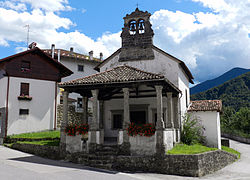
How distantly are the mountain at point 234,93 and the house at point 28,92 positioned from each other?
56407 millimetres

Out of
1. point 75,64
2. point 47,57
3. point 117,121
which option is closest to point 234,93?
point 75,64

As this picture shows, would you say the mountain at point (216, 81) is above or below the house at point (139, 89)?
above

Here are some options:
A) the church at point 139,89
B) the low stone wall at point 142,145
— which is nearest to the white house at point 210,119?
the church at point 139,89

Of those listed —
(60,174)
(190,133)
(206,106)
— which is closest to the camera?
(60,174)

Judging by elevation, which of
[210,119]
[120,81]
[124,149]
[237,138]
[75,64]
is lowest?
[237,138]

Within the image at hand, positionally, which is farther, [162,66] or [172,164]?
[162,66]

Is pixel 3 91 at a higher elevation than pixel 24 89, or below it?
below

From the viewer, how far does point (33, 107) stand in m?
21.5

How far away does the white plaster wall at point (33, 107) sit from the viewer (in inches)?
796

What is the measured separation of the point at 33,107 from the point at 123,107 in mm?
8732

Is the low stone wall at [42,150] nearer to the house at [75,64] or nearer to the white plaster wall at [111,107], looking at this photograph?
the white plaster wall at [111,107]

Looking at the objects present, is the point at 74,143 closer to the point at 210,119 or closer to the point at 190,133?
the point at 190,133

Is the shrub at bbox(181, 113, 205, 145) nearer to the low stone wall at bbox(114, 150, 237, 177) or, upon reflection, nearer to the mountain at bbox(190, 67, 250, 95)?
the low stone wall at bbox(114, 150, 237, 177)

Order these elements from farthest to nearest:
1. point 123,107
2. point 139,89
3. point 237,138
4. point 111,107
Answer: point 237,138
point 111,107
point 123,107
point 139,89
